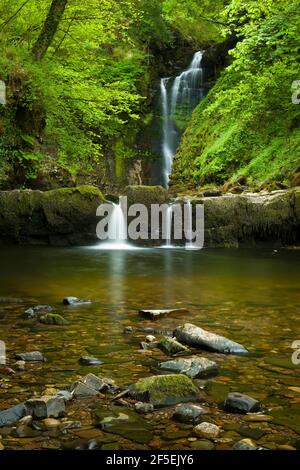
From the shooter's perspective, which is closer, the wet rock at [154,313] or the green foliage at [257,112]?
the wet rock at [154,313]

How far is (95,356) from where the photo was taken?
3.85 meters

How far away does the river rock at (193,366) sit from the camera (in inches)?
135

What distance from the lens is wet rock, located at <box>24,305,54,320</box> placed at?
5.16m

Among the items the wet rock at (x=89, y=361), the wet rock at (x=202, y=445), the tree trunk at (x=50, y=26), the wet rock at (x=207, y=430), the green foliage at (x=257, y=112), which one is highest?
the tree trunk at (x=50, y=26)

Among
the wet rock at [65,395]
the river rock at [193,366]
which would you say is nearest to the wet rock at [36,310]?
the river rock at [193,366]

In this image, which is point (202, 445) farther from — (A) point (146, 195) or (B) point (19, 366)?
(A) point (146, 195)

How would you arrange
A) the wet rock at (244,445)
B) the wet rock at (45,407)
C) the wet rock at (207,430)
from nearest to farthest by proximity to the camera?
the wet rock at (244,445)
the wet rock at (207,430)
the wet rock at (45,407)

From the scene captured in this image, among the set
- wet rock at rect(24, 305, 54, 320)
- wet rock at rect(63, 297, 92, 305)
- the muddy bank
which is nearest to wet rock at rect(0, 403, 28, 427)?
wet rock at rect(24, 305, 54, 320)

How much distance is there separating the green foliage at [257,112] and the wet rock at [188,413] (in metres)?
12.1

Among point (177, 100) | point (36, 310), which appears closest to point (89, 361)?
point (36, 310)

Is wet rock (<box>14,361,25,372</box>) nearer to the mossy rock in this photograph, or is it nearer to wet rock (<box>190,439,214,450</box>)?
wet rock (<box>190,439,214,450</box>)

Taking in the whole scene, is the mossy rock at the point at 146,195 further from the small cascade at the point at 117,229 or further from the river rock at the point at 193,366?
the river rock at the point at 193,366

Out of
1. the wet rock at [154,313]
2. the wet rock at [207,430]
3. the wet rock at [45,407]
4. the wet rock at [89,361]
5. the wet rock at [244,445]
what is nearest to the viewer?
the wet rock at [244,445]

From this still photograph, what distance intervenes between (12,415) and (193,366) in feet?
4.44
